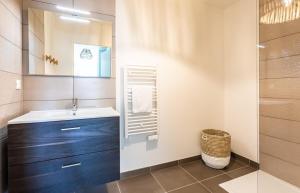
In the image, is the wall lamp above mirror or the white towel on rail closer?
the wall lamp above mirror

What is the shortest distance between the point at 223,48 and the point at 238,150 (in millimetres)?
1593

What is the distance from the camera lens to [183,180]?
1.96 metres

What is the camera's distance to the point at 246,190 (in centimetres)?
175

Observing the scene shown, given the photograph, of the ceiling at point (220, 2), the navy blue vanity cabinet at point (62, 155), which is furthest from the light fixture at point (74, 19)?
the ceiling at point (220, 2)

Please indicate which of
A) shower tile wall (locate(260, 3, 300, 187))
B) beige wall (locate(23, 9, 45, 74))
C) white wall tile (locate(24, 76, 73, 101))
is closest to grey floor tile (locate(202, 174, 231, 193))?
shower tile wall (locate(260, 3, 300, 187))

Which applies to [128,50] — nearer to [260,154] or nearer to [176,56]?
[176,56]

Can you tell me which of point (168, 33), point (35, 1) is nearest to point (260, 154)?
point (168, 33)

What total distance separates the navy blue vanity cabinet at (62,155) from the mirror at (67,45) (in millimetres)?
682

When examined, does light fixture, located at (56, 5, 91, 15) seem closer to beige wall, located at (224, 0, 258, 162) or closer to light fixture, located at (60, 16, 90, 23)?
light fixture, located at (60, 16, 90, 23)

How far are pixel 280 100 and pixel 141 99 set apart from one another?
1618mm

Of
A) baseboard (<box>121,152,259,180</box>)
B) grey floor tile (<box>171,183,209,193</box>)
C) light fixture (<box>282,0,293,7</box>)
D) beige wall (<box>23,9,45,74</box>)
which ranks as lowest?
grey floor tile (<box>171,183,209,193</box>)

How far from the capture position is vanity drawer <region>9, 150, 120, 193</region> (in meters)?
1.23

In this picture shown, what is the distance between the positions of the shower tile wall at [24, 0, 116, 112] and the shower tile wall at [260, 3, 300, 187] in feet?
6.19

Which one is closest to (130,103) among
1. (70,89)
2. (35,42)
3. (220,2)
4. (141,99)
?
(141,99)
